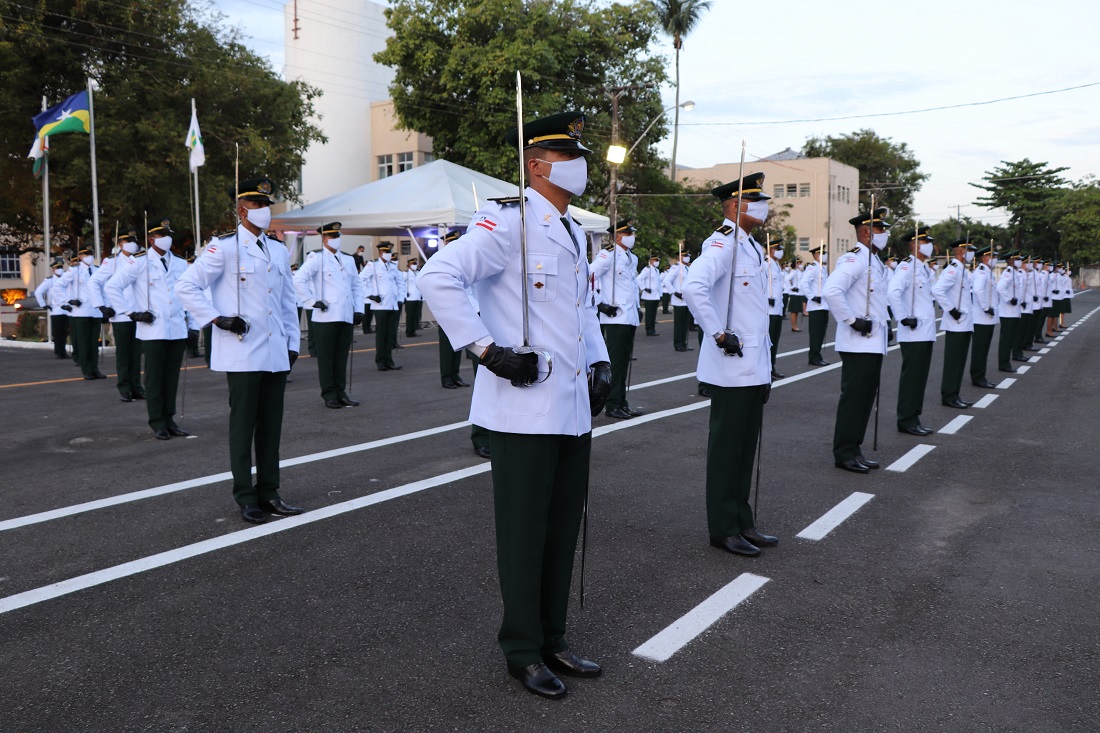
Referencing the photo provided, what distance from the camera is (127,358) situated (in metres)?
11.4

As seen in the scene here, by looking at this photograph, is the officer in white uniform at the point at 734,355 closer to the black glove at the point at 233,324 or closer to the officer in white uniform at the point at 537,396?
the officer in white uniform at the point at 537,396

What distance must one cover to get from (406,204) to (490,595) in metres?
18.9

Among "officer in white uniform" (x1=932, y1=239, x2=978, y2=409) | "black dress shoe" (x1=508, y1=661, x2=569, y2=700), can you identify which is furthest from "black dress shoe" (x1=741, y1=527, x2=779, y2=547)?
"officer in white uniform" (x1=932, y1=239, x2=978, y2=409)

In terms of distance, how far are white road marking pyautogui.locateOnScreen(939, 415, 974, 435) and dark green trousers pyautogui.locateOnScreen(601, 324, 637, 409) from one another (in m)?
3.37

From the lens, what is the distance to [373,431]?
30.5 ft

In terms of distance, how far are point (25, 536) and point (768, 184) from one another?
7509cm

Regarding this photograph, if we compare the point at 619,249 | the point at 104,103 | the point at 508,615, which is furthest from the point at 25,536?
the point at 104,103

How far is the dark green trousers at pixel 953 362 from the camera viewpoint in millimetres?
11562

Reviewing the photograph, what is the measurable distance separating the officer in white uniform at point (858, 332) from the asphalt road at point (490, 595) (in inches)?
14.5

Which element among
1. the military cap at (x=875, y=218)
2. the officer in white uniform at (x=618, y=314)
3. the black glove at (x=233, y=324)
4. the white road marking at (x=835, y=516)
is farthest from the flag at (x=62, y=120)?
the white road marking at (x=835, y=516)

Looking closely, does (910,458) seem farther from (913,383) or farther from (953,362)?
(953,362)

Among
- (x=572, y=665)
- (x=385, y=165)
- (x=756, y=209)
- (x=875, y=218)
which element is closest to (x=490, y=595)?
(x=572, y=665)

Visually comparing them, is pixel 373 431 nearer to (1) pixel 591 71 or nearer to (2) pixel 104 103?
(2) pixel 104 103

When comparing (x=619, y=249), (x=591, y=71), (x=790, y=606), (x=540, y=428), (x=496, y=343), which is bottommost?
(x=790, y=606)
